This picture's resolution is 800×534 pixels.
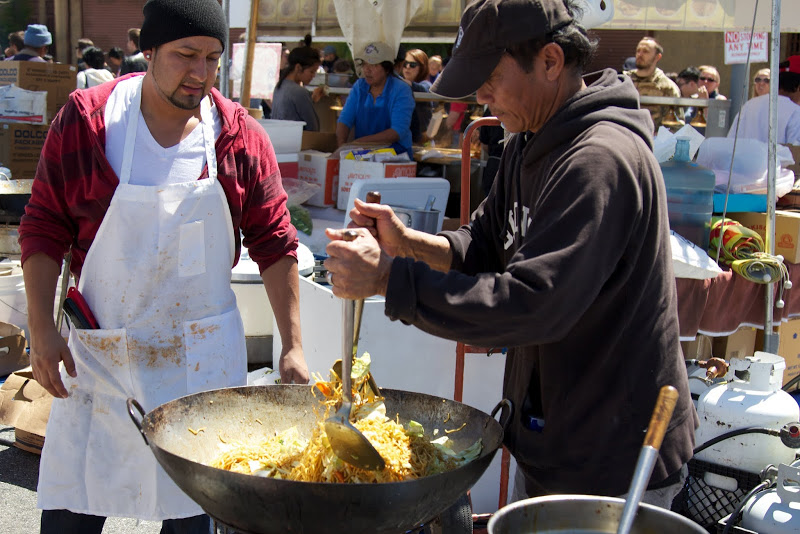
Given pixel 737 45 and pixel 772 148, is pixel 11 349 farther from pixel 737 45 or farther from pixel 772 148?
pixel 737 45

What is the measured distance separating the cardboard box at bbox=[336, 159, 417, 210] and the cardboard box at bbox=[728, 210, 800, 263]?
2163 mm

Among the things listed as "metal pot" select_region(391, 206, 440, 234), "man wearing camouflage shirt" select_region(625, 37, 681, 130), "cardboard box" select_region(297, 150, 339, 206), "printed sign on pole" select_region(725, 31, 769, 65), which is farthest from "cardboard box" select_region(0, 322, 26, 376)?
"man wearing camouflage shirt" select_region(625, 37, 681, 130)

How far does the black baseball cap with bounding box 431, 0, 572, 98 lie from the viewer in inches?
62.1

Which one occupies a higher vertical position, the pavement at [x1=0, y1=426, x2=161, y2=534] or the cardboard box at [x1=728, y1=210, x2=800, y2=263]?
the cardboard box at [x1=728, y1=210, x2=800, y2=263]

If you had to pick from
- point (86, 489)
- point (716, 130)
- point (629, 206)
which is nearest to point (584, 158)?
point (629, 206)

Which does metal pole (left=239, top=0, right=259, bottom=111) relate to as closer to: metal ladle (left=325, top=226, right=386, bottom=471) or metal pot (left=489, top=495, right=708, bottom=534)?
metal ladle (left=325, top=226, right=386, bottom=471)

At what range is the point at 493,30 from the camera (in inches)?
62.5

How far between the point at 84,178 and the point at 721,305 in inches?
125

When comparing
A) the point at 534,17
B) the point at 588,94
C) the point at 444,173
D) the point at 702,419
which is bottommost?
the point at 702,419

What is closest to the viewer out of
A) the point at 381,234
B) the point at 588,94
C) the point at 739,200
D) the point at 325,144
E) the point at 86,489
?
the point at 588,94

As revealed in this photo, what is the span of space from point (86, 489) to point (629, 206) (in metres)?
1.69

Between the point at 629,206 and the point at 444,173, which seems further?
the point at 444,173

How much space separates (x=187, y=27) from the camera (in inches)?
83.2

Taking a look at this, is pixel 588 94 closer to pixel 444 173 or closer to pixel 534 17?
pixel 534 17
